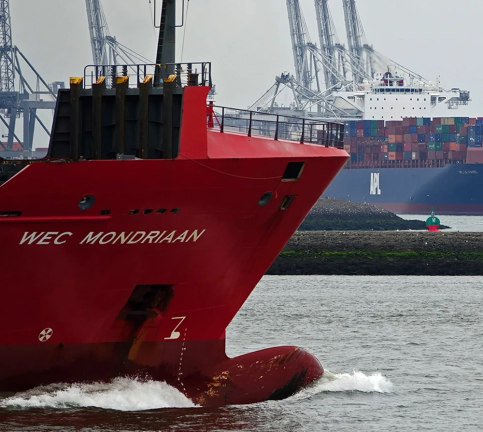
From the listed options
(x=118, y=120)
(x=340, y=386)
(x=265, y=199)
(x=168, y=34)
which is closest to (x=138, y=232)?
(x=118, y=120)

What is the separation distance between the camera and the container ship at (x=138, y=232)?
51.2ft

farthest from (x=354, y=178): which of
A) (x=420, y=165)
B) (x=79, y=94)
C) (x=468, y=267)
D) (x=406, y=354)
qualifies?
(x=79, y=94)

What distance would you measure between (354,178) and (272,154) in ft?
352

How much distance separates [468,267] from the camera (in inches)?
1789

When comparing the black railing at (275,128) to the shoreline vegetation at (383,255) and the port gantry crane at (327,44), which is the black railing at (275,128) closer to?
the shoreline vegetation at (383,255)

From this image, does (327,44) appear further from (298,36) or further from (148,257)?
(148,257)

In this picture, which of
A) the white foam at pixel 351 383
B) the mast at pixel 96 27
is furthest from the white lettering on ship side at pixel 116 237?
the mast at pixel 96 27

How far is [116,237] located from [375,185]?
107 metres

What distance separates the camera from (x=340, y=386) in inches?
770

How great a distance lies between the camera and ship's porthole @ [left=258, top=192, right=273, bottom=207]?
56.5 feet

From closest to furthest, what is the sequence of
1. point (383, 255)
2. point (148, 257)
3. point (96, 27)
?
point (148, 257) → point (383, 255) → point (96, 27)

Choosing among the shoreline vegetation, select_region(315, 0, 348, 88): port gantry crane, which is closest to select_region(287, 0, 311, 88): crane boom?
select_region(315, 0, 348, 88): port gantry crane

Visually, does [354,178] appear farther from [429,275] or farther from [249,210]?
[249,210]

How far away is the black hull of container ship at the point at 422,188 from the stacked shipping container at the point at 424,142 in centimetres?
134
